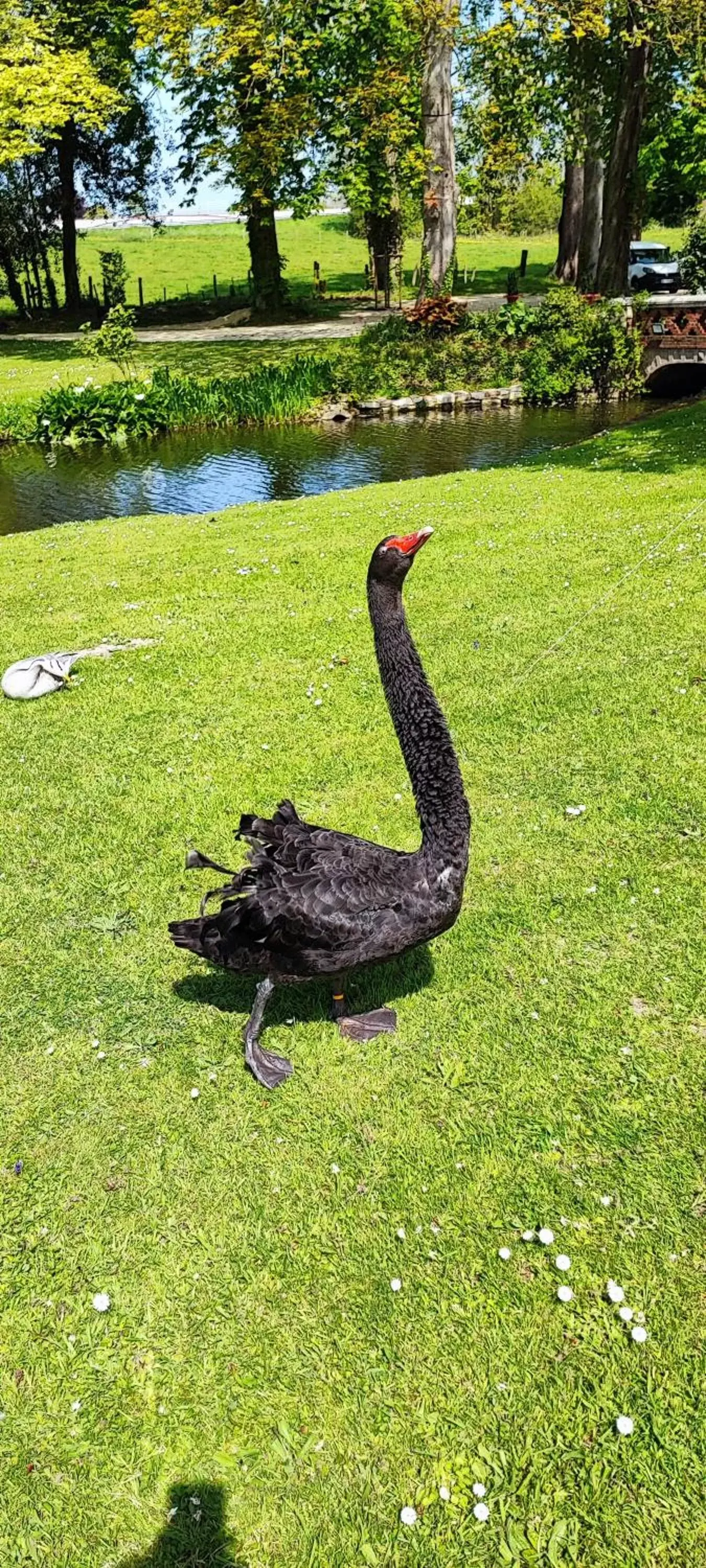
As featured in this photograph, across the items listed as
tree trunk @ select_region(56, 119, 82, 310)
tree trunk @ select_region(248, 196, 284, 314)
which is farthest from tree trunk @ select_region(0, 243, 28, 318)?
tree trunk @ select_region(248, 196, 284, 314)

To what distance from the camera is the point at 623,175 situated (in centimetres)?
2578

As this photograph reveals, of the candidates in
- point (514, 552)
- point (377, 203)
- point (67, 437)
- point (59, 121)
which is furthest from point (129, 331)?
point (514, 552)

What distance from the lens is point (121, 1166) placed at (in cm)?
470

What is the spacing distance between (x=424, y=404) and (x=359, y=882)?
82.3ft

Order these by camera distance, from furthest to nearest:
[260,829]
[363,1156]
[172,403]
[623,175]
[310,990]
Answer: [623,175], [172,403], [310,990], [260,829], [363,1156]

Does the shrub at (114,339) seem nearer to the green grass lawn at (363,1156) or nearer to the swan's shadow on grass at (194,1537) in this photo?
the green grass lawn at (363,1156)

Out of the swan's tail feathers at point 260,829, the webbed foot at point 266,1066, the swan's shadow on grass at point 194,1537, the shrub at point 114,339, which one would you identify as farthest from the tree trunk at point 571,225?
the swan's shadow on grass at point 194,1537

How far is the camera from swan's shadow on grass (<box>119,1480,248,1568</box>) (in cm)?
326

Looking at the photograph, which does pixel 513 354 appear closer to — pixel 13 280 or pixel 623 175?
pixel 623 175

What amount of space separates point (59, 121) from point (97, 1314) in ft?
119

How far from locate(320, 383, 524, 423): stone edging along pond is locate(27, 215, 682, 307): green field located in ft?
69.6

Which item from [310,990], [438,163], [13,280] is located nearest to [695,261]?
[438,163]

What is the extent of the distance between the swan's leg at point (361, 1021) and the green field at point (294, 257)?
46213 millimetres

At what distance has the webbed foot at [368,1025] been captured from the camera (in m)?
5.29
